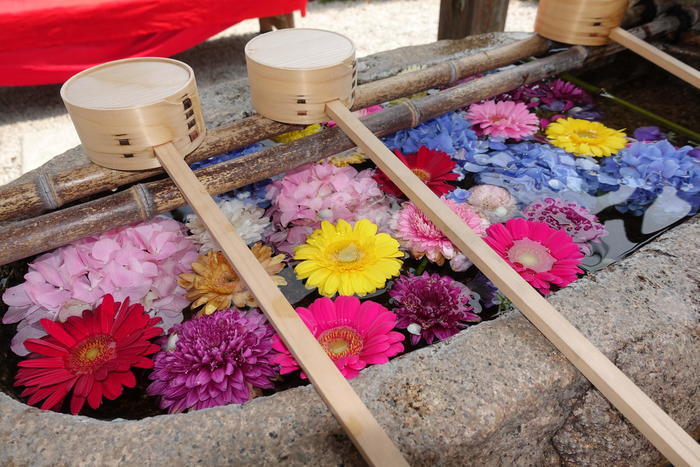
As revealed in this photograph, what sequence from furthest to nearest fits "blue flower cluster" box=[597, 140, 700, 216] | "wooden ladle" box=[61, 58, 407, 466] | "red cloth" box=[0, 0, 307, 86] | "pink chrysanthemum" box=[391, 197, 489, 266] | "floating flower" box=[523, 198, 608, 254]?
"red cloth" box=[0, 0, 307, 86]
"blue flower cluster" box=[597, 140, 700, 216]
"floating flower" box=[523, 198, 608, 254]
"pink chrysanthemum" box=[391, 197, 489, 266]
"wooden ladle" box=[61, 58, 407, 466]

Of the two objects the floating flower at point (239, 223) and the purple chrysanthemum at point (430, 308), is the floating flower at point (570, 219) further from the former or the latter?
the floating flower at point (239, 223)

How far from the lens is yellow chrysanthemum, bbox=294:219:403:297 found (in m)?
1.52

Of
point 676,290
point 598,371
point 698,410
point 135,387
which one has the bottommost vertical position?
point 698,410

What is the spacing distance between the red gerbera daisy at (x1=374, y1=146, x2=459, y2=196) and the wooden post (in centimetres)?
196

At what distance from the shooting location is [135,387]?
1.31 meters

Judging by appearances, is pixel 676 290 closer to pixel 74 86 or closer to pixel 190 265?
pixel 190 265

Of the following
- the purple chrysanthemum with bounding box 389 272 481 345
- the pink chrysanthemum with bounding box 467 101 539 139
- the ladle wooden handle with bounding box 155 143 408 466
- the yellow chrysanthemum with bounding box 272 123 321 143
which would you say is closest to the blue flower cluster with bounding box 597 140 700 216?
the pink chrysanthemum with bounding box 467 101 539 139

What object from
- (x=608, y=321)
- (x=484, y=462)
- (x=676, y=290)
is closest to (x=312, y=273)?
(x=484, y=462)

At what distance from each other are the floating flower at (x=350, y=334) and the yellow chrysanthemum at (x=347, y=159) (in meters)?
0.72

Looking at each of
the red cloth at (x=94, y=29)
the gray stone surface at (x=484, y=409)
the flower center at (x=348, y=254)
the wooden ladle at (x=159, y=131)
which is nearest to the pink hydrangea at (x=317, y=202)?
the flower center at (x=348, y=254)

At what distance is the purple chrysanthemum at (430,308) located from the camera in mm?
1397

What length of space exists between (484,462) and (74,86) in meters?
1.43

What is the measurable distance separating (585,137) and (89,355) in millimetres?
2064

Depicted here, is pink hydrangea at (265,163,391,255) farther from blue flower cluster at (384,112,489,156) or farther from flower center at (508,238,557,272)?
flower center at (508,238,557,272)
